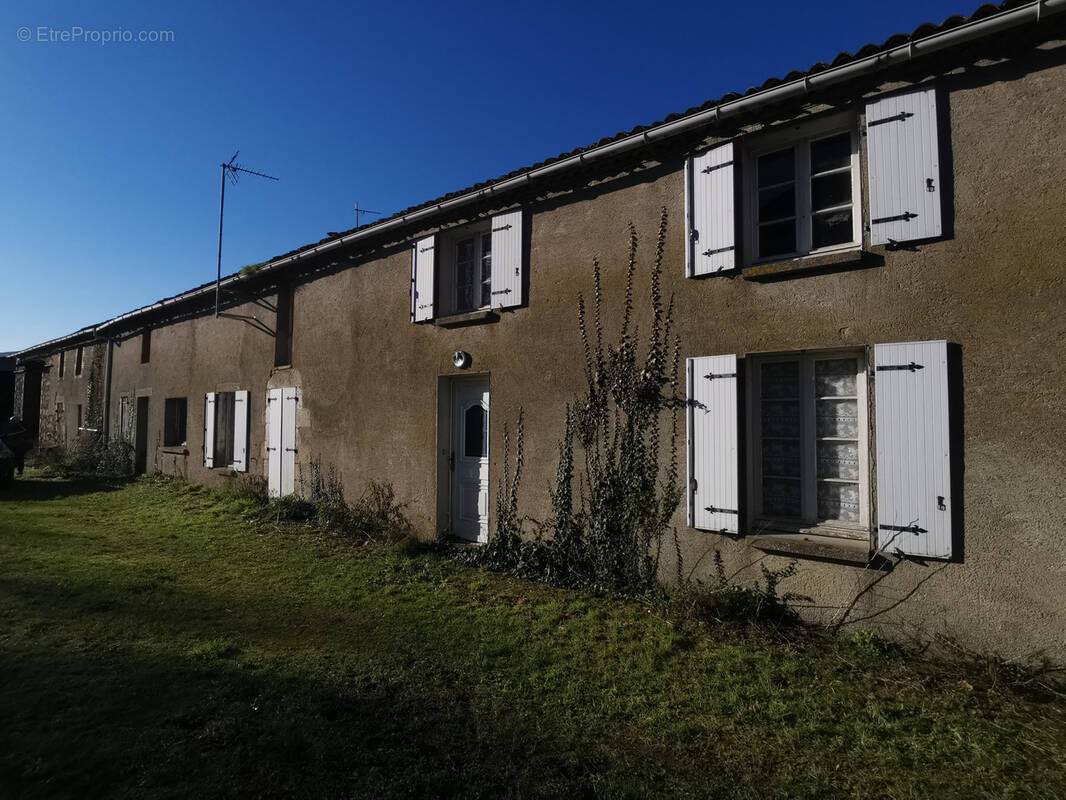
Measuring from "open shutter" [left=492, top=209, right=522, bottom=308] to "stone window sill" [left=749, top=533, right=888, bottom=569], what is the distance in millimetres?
3426

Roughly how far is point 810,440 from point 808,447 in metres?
0.06

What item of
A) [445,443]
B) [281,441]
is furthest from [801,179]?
[281,441]

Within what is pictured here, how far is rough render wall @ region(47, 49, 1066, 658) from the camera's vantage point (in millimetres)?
3518

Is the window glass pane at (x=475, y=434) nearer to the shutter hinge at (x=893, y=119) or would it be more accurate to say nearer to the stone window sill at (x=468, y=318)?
the stone window sill at (x=468, y=318)

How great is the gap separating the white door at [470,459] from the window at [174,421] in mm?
9036

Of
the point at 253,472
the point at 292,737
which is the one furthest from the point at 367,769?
the point at 253,472

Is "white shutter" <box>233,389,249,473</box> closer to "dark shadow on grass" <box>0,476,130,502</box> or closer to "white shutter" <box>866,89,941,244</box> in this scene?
"dark shadow on grass" <box>0,476,130,502</box>

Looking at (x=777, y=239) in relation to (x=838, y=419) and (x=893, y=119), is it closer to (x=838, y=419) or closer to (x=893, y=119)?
(x=893, y=119)

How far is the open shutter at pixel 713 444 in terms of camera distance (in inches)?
181

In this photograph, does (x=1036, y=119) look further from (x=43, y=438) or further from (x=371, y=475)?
(x=43, y=438)

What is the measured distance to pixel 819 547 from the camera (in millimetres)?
4145

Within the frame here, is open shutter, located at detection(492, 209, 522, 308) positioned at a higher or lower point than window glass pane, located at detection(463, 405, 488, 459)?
higher

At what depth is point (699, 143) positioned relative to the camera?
16.6 ft

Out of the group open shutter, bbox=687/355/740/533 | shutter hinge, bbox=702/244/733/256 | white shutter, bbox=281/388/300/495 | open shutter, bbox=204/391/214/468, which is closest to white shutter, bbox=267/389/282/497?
white shutter, bbox=281/388/300/495
